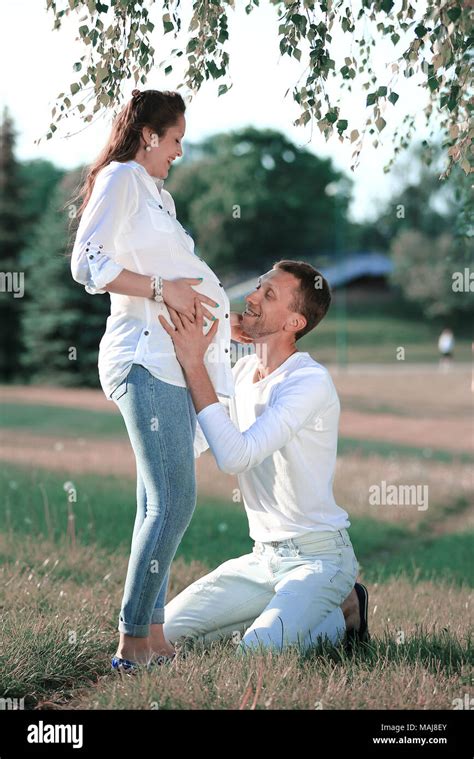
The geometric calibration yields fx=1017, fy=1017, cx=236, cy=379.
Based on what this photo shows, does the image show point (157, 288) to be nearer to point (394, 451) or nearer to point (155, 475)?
point (155, 475)

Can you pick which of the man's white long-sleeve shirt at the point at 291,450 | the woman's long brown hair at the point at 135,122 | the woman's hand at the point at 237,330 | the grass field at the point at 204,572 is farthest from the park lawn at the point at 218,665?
the woman's long brown hair at the point at 135,122

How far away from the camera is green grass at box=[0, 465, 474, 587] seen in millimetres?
7465

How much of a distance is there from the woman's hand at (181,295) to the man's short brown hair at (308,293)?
2.55 feet

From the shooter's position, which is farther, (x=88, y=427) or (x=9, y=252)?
(x=9, y=252)

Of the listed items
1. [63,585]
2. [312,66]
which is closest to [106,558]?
[63,585]

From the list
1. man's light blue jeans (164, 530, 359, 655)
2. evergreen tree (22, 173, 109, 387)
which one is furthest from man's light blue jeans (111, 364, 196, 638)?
evergreen tree (22, 173, 109, 387)

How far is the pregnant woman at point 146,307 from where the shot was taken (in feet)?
13.3

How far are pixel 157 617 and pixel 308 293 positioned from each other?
1.64 meters

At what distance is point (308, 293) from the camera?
189 inches

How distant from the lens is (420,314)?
61562 mm

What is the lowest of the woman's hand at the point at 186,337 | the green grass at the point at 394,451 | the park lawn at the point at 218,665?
the park lawn at the point at 218,665

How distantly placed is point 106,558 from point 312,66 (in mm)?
3501

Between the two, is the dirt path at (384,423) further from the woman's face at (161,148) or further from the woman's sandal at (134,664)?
the woman's face at (161,148)

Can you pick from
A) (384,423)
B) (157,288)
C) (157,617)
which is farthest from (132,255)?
(384,423)
